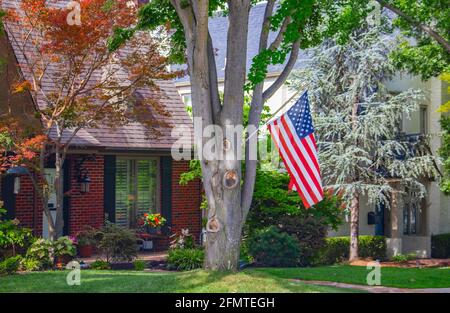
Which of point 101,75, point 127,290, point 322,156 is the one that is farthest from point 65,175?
point 127,290

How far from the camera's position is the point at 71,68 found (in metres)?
19.3

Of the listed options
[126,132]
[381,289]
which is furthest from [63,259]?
[381,289]

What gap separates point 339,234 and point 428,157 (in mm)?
3932

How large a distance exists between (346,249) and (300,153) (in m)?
11.9

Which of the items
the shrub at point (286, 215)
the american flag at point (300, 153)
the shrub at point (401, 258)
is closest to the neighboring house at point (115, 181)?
the shrub at point (286, 215)

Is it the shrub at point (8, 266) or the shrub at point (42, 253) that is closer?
the shrub at point (8, 266)

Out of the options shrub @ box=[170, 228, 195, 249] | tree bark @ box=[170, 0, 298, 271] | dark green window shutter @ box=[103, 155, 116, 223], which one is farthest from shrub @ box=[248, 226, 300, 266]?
tree bark @ box=[170, 0, 298, 271]

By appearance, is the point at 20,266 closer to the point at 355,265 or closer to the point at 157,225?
the point at 157,225

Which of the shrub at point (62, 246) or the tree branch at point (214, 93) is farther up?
the tree branch at point (214, 93)

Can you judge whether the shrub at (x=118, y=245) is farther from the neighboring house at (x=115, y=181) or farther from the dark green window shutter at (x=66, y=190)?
the dark green window shutter at (x=66, y=190)

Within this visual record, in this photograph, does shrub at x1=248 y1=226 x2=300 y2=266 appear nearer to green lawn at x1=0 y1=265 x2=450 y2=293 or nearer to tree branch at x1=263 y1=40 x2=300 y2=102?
green lawn at x1=0 y1=265 x2=450 y2=293

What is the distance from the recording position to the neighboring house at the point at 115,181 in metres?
21.6

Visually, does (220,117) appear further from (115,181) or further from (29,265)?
(115,181)

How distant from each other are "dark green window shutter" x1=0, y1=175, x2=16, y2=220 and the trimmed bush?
341 inches
